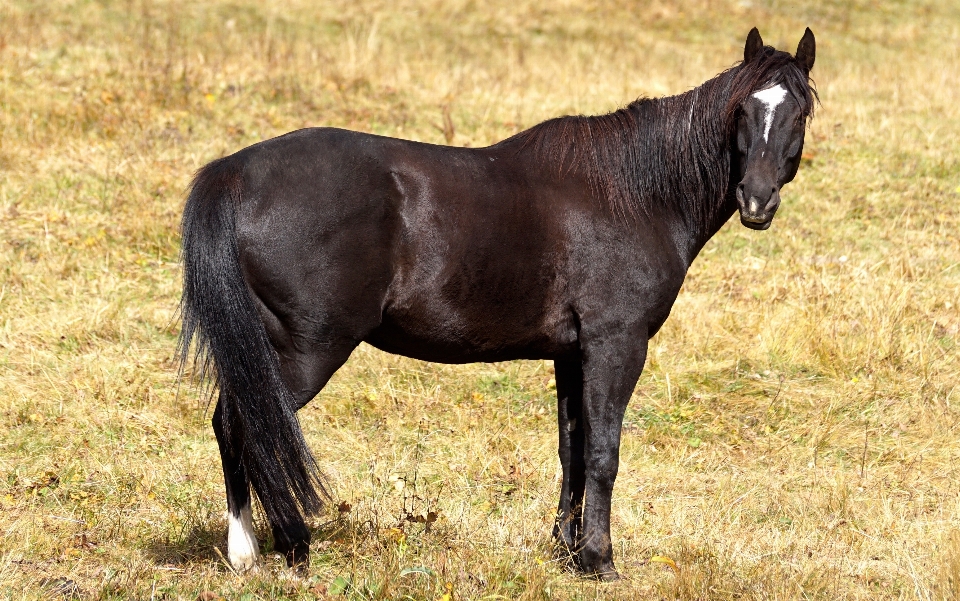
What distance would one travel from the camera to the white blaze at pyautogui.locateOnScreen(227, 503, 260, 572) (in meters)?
4.21

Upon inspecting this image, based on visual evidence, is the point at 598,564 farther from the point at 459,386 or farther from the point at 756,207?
the point at 459,386

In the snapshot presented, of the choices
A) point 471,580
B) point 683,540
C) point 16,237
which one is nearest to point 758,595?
point 683,540

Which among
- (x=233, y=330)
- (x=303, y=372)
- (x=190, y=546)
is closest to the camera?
(x=233, y=330)

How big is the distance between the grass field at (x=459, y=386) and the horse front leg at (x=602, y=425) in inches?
6.5

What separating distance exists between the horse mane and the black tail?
144 centimetres

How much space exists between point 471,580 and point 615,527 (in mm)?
1286

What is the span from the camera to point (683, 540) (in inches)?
184

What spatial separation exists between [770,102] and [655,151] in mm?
598

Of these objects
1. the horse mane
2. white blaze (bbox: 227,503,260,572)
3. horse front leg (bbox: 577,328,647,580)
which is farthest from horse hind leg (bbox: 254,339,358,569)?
the horse mane

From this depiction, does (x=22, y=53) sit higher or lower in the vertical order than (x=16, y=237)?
higher

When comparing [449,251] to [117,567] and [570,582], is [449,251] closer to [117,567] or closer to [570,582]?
[570,582]

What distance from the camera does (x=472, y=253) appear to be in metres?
4.12

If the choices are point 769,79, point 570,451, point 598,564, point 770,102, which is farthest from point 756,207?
point 598,564

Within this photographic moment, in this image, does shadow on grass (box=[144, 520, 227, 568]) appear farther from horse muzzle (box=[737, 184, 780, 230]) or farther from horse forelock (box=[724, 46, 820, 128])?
horse forelock (box=[724, 46, 820, 128])
